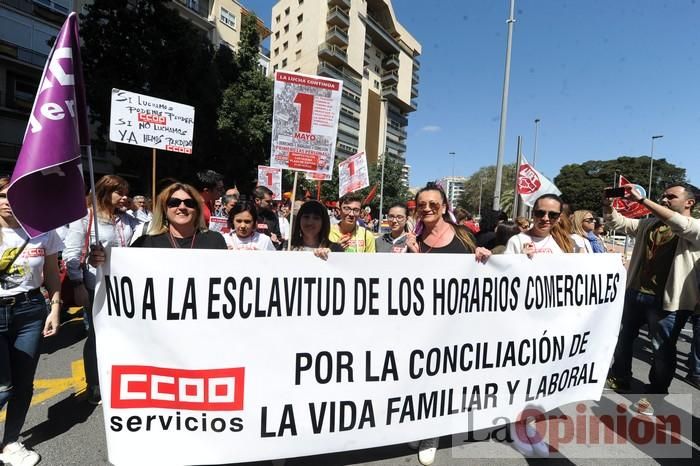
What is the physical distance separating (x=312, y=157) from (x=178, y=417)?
2.35m

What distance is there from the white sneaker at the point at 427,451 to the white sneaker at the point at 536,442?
0.71 meters

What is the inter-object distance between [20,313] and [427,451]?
101 inches

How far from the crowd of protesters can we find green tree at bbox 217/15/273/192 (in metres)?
15.6

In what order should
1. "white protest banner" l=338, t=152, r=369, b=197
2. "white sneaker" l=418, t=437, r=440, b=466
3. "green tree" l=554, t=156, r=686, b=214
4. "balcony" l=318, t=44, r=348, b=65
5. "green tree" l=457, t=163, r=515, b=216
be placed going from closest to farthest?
"white sneaker" l=418, t=437, r=440, b=466
"white protest banner" l=338, t=152, r=369, b=197
"balcony" l=318, t=44, r=348, b=65
"green tree" l=554, t=156, r=686, b=214
"green tree" l=457, t=163, r=515, b=216

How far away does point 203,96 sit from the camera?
16.1 metres

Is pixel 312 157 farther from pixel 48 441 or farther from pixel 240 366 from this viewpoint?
pixel 48 441

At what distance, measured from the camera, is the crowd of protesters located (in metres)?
2.14

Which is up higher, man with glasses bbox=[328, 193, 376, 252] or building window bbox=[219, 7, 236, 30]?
building window bbox=[219, 7, 236, 30]

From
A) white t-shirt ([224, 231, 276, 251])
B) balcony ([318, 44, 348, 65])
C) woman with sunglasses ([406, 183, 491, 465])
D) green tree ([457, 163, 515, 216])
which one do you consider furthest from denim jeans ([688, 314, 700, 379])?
green tree ([457, 163, 515, 216])

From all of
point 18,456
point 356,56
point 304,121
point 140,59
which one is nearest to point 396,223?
point 304,121

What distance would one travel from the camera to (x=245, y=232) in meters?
3.27

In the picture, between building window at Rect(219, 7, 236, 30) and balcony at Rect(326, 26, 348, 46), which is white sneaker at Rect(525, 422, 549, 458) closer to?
Answer: building window at Rect(219, 7, 236, 30)

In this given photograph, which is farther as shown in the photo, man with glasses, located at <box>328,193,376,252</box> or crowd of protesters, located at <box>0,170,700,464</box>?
man with glasses, located at <box>328,193,376,252</box>

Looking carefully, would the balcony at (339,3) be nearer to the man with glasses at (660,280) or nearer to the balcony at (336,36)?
the balcony at (336,36)
